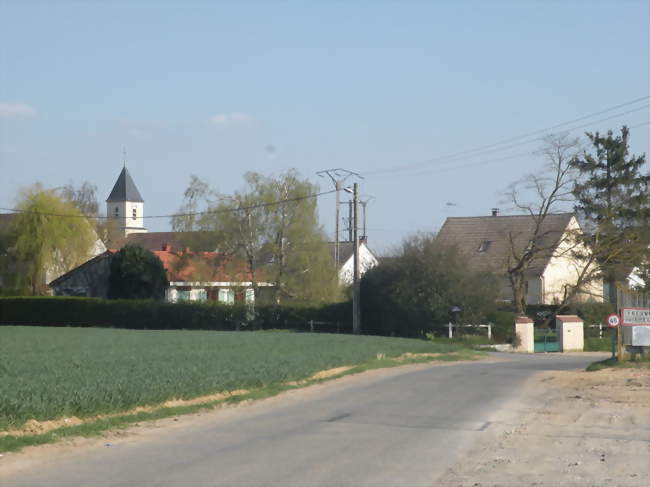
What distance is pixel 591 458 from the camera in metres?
→ 11.3

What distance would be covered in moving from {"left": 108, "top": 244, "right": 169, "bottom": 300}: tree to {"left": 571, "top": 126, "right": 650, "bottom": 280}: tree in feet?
108

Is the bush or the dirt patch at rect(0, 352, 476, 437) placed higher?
the bush

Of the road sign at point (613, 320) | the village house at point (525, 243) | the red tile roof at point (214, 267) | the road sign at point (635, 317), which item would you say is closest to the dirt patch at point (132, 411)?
the road sign at point (613, 320)

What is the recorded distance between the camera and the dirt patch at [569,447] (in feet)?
32.9

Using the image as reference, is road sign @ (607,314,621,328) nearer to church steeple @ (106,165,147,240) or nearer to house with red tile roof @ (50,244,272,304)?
house with red tile roof @ (50,244,272,304)

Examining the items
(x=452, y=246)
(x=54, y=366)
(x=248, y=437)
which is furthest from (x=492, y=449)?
(x=452, y=246)

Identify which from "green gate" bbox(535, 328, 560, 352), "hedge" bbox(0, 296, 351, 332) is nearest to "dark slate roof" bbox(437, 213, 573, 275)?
"green gate" bbox(535, 328, 560, 352)

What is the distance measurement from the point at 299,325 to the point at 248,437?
43663 millimetres

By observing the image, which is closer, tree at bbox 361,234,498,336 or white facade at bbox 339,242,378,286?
tree at bbox 361,234,498,336

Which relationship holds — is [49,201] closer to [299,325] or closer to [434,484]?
[299,325]

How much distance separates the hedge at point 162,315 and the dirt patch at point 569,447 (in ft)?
119

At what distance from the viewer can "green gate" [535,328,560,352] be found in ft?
162

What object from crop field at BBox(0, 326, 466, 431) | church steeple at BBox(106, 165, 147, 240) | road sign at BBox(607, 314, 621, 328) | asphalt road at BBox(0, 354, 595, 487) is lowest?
asphalt road at BBox(0, 354, 595, 487)

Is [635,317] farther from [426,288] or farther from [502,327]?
[426,288]
